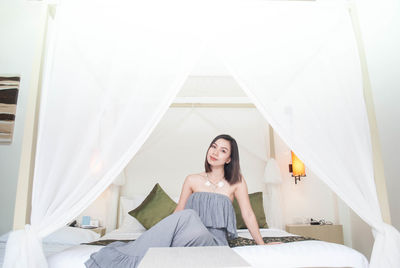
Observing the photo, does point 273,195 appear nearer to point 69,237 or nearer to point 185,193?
point 185,193

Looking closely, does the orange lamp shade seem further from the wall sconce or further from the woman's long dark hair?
the woman's long dark hair

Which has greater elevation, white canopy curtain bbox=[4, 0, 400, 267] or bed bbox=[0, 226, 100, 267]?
white canopy curtain bbox=[4, 0, 400, 267]

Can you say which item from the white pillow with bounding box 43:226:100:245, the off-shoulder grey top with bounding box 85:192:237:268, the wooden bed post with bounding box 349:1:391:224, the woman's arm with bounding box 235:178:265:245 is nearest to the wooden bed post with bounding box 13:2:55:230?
the off-shoulder grey top with bounding box 85:192:237:268

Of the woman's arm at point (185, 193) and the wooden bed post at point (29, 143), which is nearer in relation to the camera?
the wooden bed post at point (29, 143)

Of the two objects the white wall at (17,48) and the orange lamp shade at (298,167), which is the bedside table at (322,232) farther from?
the white wall at (17,48)

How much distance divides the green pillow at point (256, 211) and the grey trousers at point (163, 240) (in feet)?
5.21

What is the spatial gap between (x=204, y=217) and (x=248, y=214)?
1.16 feet

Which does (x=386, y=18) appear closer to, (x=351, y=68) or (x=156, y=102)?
(x=351, y=68)

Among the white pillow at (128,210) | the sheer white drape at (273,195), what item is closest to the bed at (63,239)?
the white pillow at (128,210)

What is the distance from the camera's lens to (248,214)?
2393 millimetres

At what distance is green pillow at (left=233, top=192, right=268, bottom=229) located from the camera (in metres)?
3.45

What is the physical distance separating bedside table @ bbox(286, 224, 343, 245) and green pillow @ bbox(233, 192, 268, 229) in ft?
1.42

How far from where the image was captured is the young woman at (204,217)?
68.9 inches

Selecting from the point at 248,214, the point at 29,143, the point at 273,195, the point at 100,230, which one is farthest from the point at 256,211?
the point at 29,143
